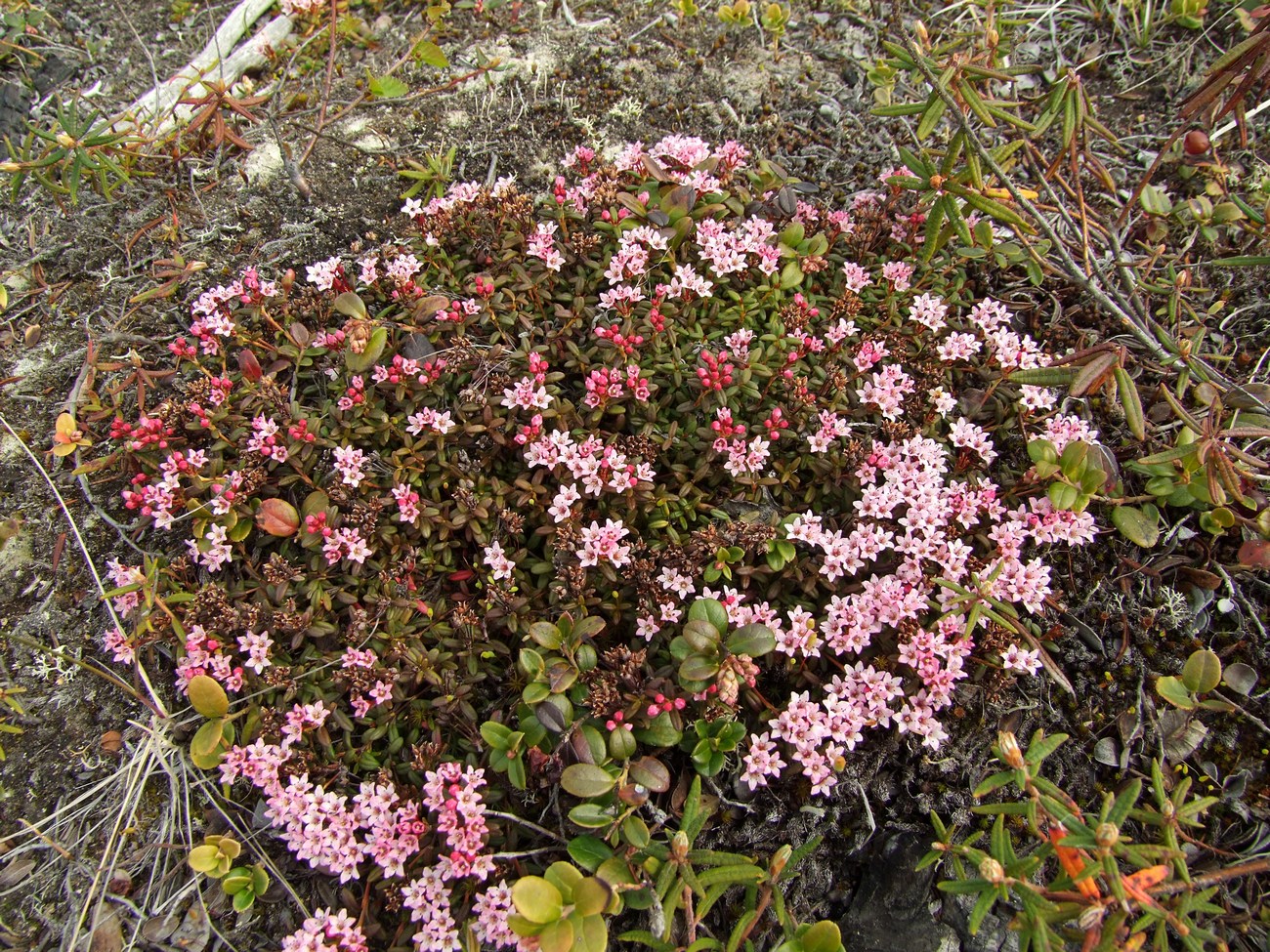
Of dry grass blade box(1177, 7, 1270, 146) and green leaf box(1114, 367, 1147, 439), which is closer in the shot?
green leaf box(1114, 367, 1147, 439)

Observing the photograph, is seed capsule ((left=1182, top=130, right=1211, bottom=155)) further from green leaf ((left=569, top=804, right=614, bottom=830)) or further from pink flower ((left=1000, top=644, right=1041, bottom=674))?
green leaf ((left=569, top=804, right=614, bottom=830))

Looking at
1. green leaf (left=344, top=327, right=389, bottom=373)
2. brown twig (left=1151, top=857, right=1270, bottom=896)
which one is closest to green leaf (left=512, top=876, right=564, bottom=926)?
brown twig (left=1151, top=857, right=1270, bottom=896)

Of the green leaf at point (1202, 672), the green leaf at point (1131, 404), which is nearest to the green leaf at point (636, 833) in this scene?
the green leaf at point (1202, 672)

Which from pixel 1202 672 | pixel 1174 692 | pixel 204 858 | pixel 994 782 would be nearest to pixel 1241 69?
pixel 1202 672

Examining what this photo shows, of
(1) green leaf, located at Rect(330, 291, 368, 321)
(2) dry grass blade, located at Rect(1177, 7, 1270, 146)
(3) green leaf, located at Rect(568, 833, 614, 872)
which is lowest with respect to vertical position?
(3) green leaf, located at Rect(568, 833, 614, 872)

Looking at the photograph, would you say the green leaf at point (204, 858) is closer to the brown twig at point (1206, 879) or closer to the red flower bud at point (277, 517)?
the red flower bud at point (277, 517)

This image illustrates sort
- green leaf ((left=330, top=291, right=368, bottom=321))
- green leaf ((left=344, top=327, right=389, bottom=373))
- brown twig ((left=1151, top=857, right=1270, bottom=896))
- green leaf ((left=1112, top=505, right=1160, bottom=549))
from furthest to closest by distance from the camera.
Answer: green leaf ((left=330, top=291, right=368, bottom=321)) → green leaf ((left=344, top=327, right=389, bottom=373)) → green leaf ((left=1112, top=505, right=1160, bottom=549)) → brown twig ((left=1151, top=857, right=1270, bottom=896))
